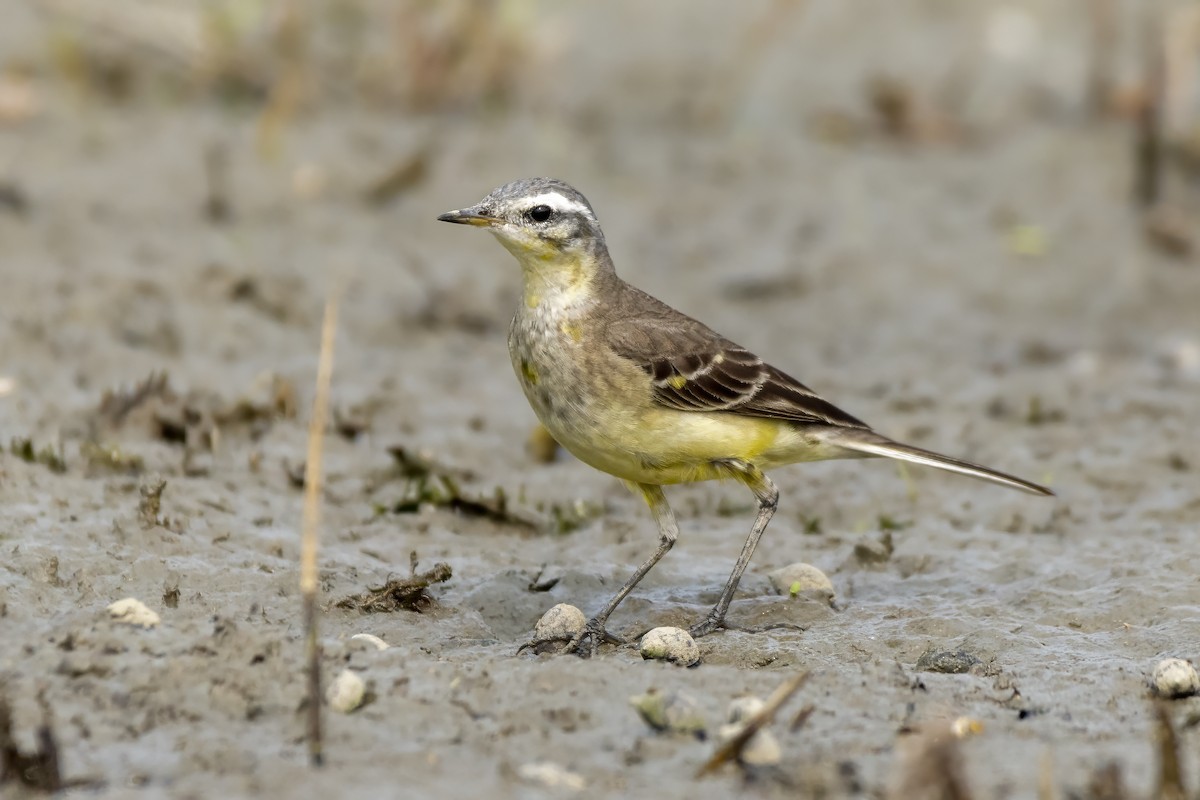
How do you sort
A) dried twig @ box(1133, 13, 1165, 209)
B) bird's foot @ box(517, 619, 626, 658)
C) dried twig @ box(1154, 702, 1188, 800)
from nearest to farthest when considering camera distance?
dried twig @ box(1154, 702, 1188, 800), bird's foot @ box(517, 619, 626, 658), dried twig @ box(1133, 13, 1165, 209)

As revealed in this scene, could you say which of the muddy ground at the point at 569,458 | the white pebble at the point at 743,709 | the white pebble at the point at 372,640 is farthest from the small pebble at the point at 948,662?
the white pebble at the point at 372,640

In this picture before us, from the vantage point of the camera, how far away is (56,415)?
826 centimetres

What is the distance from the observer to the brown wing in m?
6.82

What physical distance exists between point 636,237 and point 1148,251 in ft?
13.3

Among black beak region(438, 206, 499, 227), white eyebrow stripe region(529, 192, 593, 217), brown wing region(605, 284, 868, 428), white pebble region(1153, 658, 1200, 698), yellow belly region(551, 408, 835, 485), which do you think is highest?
white eyebrow stripe region(529, 192, 593, 217)

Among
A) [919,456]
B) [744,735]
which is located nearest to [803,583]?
[919,456]

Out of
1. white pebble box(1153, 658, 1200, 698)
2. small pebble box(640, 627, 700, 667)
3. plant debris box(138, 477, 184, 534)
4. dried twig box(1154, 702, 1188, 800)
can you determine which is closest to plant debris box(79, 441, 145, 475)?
plant debris box(138, 477, 184, 534)

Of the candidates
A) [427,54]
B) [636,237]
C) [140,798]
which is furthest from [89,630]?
[427,54]

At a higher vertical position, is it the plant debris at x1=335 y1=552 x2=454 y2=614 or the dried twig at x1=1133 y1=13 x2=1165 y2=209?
the dried twig at x1=1133 y1=13 x2=1165 y2=209

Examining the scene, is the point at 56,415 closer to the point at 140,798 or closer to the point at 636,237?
the point at 140,798

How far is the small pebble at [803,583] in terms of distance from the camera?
22.7ft

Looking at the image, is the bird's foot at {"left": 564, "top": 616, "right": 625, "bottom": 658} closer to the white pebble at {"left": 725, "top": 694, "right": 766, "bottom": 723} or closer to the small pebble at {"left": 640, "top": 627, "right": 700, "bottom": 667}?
the small pebble at {"left": 640, "top": 627, "right": 700, "bottom": 667}

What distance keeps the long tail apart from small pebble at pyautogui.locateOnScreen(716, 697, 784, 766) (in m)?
2.22

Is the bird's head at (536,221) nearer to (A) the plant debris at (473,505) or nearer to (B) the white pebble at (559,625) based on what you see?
(A) the plant debris at (473,505)
